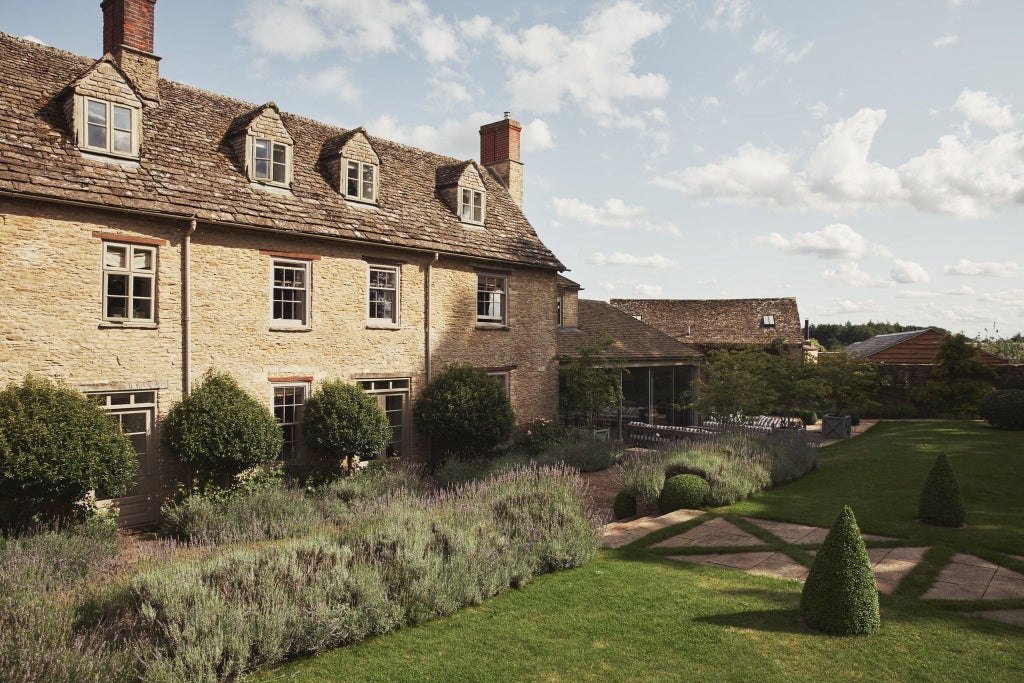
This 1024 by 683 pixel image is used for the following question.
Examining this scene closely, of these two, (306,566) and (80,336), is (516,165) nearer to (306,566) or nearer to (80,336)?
(80,336)

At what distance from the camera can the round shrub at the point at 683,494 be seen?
43.7 ft

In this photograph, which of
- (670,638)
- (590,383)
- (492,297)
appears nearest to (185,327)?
(492,297)

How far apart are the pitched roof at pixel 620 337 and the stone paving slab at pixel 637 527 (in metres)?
10.8

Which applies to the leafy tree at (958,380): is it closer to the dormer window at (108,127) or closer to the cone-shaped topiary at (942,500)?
the cone-shaped topiary at (942,500)

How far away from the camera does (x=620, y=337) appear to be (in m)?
28.0

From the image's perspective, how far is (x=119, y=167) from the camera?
13.8m

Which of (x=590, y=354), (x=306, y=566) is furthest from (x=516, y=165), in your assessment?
(x=306, y=566)

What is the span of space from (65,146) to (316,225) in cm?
518

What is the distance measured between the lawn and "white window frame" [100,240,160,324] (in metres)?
9.42

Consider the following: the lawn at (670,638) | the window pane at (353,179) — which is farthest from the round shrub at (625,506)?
the window pane at (353,179)

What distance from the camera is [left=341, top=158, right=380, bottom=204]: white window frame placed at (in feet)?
58.4

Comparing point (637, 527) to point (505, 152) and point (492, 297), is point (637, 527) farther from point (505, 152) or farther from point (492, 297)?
point (505, 152)

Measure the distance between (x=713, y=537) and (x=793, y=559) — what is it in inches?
58.3

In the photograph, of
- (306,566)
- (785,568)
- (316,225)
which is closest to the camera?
(306,566)
